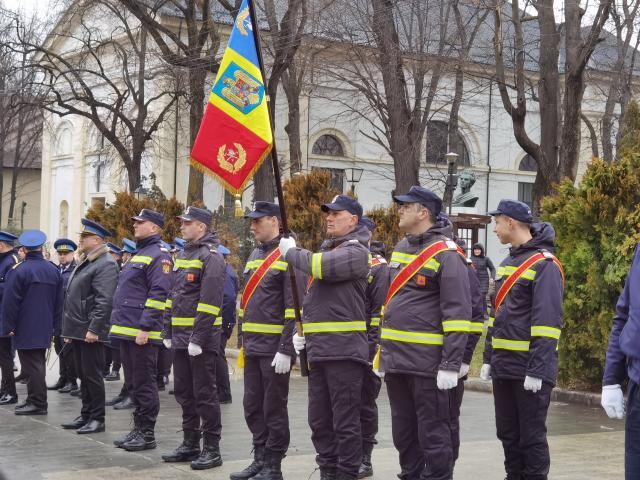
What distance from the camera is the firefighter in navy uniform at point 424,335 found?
21.6 feet

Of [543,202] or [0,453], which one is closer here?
[0,453]

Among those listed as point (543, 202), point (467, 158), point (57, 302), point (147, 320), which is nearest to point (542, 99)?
point (543, 202)

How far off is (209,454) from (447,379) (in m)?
2.92

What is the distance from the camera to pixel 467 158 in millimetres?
47750

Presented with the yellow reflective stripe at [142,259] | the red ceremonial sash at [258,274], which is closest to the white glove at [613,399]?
the red ceremonial sash at [258,274]

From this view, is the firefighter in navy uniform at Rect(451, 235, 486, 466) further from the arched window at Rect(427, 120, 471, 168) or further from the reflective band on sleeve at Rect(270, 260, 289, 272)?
the arched window at Rect(427, 120, 471, 168)

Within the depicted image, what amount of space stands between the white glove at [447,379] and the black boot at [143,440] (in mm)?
3865

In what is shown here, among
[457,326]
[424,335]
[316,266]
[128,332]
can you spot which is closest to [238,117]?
[316,266]

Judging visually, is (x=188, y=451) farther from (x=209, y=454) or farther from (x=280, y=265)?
(x=280, y=265)

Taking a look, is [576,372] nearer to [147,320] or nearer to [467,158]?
[147,320]

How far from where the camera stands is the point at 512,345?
727 centimetres

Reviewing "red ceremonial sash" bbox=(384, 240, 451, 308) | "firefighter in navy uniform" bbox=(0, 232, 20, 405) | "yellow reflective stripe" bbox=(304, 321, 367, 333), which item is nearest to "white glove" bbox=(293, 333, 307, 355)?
"yellow reflective stripe" bbox=(304, 321, 367, 333)

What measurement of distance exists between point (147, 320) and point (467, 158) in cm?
3953

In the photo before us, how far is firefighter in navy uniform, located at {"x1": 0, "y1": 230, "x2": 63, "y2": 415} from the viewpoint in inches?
450
